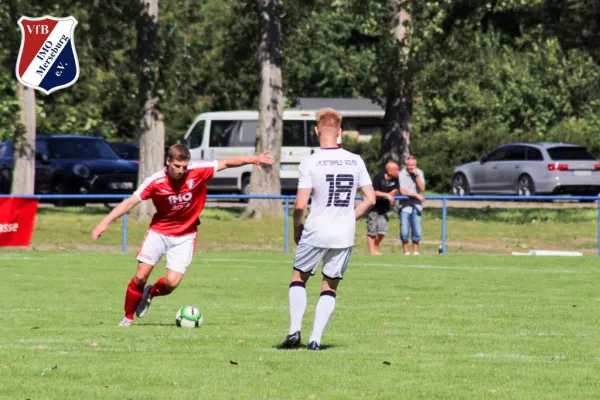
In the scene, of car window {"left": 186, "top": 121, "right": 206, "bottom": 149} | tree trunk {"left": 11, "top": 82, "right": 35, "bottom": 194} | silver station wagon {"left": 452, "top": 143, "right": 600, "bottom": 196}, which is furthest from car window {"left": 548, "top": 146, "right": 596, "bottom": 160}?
tree trunk {"left": 11, "top": 82, "right": 35, "bottom": 194}

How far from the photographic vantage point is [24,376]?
30.9 ft

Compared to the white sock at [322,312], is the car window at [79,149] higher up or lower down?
higher up

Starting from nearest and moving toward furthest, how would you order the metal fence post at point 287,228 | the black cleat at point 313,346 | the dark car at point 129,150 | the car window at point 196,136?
the black cleat at point 313,346 < the metal fence post at point 287,228 < the car window at point 196,136 < the dark car at point 129,150

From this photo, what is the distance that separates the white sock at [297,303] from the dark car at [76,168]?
24.2m

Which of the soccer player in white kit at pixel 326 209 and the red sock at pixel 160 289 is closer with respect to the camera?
the soccer player in white kit at pixel 326 209

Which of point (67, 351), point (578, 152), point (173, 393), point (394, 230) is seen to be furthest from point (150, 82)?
point (173, 393)

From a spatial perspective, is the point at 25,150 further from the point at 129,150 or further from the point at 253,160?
the point at 253,160

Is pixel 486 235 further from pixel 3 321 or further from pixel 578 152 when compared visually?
pixel 3 321

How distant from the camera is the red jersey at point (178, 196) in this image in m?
12.2

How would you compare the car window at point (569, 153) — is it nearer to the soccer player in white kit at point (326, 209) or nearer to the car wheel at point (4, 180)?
the car wheel at point (4, 180)

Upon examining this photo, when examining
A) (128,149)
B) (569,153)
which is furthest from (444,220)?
(128,149)

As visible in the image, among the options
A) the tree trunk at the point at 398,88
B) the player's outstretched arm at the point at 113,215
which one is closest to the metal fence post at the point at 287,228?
the tree trunk at the point at 398,88

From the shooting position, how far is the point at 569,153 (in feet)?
124

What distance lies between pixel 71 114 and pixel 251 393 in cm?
3012
